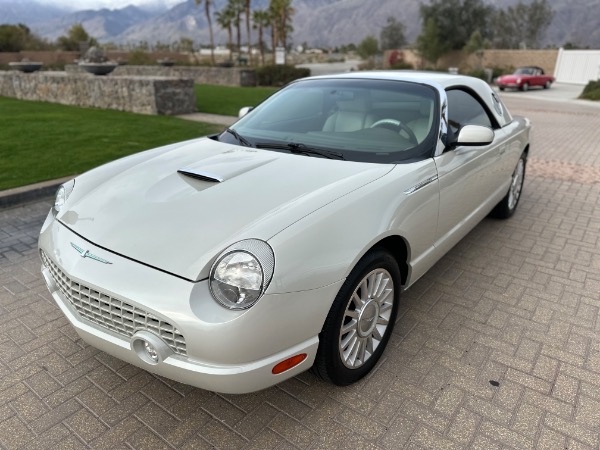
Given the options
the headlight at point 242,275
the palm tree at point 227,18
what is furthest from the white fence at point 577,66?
the headlight at point 242,275

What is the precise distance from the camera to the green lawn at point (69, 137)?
626 cm

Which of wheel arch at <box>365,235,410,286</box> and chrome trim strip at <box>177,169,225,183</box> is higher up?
chrome trim strip at <box>177,169,225,183</box>

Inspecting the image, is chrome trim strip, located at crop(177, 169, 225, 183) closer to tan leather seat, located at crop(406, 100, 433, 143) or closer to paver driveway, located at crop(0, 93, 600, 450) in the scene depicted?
paver driveway, located at crop(0, 93, 600, 450)

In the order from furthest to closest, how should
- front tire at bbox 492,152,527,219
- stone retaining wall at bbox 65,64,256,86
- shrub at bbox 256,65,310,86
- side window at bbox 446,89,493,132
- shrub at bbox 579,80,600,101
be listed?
shrub at bbox 256,65,310,86 < stone retaining wall at bbox 65,64,256,86 < shrub at bbox 579,80,600,101 < front tire at bbox 492,152,527,219 < side window at bbox 446,89,493,132

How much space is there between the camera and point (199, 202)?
232 centimetres

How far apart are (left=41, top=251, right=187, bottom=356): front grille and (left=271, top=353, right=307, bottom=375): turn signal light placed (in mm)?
399

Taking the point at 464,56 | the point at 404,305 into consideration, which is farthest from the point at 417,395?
the point at 464,56

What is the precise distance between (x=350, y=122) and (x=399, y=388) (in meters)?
1.85

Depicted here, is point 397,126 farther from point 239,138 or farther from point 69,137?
point 69,137

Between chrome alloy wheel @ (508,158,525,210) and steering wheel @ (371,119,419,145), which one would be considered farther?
chrome alloy wheel @ (508,158,525,210)

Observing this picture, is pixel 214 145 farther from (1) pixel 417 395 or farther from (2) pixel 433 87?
(1) pixel 417 395

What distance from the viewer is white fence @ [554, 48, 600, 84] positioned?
3406 cm

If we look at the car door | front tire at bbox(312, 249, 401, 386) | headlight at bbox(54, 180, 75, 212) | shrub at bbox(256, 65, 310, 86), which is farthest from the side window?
shrub at bbox(256, 65, 310, 86)

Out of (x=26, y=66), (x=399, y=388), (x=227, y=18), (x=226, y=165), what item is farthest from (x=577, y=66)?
(x=399, y=388)
